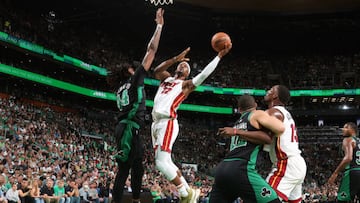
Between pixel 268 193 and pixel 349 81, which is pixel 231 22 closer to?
pixel 349 81

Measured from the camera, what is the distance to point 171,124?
6.44m

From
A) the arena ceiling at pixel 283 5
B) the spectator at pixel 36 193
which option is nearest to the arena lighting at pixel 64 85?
the arena ceiling at pixel 283 5

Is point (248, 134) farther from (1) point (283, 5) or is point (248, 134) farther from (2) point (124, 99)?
(1) point (283, 5)

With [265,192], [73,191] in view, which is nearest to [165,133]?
[265,192]

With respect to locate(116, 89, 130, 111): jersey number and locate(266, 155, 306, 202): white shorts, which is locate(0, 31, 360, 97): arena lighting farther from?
locate(266, 155, 306, 202): white shorts

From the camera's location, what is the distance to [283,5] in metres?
38.7

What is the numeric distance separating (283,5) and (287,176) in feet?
117

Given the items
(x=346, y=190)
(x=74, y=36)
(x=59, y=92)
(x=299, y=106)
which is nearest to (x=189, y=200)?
(x=346, y=190)

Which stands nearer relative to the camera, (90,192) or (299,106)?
(90,192)

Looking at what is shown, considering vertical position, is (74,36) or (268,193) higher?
(74,36)

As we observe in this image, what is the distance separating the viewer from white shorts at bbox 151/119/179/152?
6.32m

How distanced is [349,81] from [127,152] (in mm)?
38184

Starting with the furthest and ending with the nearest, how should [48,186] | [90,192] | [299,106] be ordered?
[299,106]
[90,192]
[48,186]

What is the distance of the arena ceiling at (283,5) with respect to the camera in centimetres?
3788
